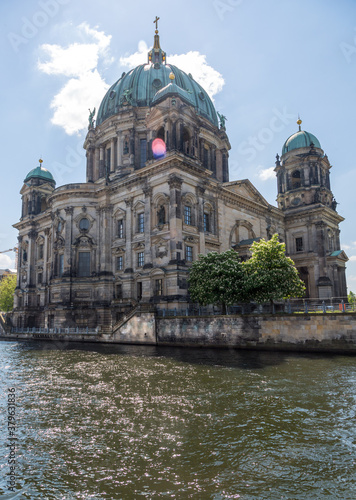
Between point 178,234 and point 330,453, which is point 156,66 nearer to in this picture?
point 178,234

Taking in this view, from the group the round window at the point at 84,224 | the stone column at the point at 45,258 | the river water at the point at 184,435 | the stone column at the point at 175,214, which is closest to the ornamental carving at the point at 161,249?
the stone column at the point at 175,214

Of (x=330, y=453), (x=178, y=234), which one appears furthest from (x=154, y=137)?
(x=330, y=453)

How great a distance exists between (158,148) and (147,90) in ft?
64.8

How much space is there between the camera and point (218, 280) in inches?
1369

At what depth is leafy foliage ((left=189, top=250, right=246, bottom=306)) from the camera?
113ft

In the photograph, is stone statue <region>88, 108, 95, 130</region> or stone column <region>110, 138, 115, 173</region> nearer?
stone column <region>110, 138, 115, 173</region>

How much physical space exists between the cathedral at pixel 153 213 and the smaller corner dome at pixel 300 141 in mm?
226

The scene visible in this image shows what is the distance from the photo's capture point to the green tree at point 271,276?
108 ft

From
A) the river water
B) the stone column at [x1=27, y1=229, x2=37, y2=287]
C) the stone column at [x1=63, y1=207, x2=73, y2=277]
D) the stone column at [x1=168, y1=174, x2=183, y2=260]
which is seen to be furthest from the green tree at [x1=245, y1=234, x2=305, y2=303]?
the stone column at [x1=27, y1=229, x2=37, y2=287]

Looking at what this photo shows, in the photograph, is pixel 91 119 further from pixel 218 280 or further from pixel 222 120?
pixel 218 280

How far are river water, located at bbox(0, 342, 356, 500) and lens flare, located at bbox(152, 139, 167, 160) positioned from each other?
31220mm

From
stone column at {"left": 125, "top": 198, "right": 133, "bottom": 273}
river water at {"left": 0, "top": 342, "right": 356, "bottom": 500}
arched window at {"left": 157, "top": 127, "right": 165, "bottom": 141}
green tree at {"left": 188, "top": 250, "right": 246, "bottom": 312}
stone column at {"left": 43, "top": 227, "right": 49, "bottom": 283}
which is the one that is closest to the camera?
river water at {"left": 0, "top": 342, "right": 356, "bottom": 500}

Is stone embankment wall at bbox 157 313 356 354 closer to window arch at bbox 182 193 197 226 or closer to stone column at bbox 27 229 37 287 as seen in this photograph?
window arch at bbox 182 193 197 226

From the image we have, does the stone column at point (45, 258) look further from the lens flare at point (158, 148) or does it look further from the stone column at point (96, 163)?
the lens flare at point (158, 148)
